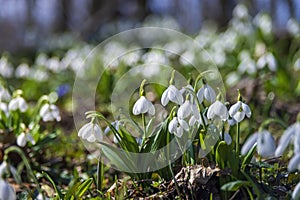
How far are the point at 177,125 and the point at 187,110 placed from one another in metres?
0.08

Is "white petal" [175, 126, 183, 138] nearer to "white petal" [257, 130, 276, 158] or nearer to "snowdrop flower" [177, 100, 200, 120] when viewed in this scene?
"snowdrop flower" [177, 100, 200, 120]

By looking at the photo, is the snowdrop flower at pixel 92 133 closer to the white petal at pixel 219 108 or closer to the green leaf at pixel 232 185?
the white petal at pixel 219 108

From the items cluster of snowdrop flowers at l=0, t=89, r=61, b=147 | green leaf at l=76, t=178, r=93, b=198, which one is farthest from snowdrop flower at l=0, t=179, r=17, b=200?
cluster of snowdrop flowers at l=0, t=89, r=61, b=147

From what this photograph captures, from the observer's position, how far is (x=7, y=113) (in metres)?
3.31

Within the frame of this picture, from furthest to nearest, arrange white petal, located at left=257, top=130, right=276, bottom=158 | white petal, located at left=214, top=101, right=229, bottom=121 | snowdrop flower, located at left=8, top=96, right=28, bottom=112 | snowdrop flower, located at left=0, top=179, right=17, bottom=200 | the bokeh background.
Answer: the bokeh background, snowdrop flower, located at left=8, top=96, right=28, bottom=112, white petal, located at left=214, top=101, right=229, bottom=121, white petal, located at left=257, top=130, right=276, bottom=158, snowdrop flower, located at left=0, top=179, right=17, bottom=200

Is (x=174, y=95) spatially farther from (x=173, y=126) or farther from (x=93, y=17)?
(x=93, y=17)

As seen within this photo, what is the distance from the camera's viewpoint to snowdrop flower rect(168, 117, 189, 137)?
219 cm

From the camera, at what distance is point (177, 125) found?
2.21 meters

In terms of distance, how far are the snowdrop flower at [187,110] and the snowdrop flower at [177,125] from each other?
0.03 m

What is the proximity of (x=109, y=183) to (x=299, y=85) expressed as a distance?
2.33 metres

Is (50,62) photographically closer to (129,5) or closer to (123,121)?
(123,121)

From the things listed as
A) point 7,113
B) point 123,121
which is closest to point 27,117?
point 7,113

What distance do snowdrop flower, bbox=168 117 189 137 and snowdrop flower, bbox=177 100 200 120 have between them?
0.03 m

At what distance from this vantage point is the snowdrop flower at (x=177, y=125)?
2.19 metres
